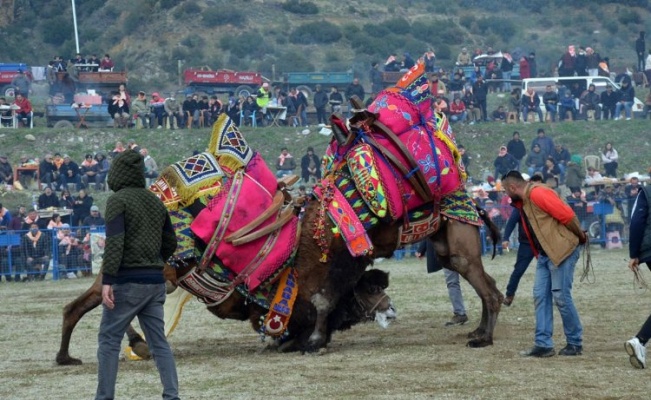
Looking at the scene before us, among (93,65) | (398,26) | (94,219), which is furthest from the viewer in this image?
(398,26)

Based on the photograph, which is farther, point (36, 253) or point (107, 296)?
point (36, 253)

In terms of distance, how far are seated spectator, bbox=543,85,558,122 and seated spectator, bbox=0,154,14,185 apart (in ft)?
61.6

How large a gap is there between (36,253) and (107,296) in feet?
57.9

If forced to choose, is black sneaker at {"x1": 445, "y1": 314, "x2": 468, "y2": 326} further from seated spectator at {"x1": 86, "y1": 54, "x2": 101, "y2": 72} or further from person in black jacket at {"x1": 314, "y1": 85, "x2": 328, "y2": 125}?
seated spectator at {"x1": 86, "y1": 54, "x2": 101, "y2": 72}

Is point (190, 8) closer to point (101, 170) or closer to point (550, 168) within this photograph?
Result: point (101, 170)

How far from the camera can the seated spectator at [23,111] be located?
40.2m

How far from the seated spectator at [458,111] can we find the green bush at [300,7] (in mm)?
28260

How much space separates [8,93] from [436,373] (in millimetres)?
39600

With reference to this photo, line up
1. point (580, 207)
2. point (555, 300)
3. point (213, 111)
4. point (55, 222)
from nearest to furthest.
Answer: point (555, 300)
point (55, 222)
point (580, 207)
point (213, 111)

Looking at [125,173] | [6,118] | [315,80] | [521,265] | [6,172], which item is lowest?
[6,172]

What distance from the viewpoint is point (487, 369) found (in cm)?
997

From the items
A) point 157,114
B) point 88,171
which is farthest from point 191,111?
point 88,171

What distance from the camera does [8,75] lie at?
47.3 m

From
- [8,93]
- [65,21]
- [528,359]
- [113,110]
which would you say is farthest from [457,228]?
[65,21]
